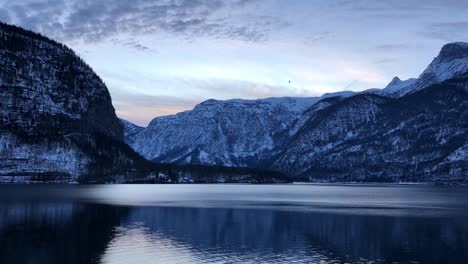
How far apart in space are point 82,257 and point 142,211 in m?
78.9

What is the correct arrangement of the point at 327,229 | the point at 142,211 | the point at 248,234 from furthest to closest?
the point at 142,211, the point at 327,229, the point at 248,234

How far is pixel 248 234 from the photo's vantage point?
337 feet

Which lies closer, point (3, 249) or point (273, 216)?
point (3, 249)

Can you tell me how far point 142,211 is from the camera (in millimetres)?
151875

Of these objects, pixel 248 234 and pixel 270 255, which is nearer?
pixel 270 255

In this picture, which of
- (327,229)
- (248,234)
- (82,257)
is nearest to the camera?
(82,257)

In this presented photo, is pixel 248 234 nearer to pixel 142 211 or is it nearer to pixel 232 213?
pixel 232 213

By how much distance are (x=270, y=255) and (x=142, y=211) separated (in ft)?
259

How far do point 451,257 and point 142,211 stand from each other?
91.7m

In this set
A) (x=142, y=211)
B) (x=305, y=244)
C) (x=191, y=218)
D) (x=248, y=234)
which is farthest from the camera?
(x=142, y=211)

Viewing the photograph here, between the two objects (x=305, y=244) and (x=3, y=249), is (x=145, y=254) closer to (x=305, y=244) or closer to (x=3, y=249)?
(x=3, y=249)

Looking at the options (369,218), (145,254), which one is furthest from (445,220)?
(145,254)

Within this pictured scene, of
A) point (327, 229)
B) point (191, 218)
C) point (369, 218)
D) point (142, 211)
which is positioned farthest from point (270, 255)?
point (142, 211)

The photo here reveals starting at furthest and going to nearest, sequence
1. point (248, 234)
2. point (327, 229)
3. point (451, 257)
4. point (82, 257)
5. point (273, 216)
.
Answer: point (273, 216) → point (327, 229) → point (248, 234) → point (451, 257) → point (82, 257)
